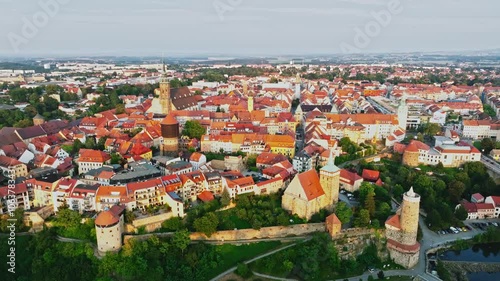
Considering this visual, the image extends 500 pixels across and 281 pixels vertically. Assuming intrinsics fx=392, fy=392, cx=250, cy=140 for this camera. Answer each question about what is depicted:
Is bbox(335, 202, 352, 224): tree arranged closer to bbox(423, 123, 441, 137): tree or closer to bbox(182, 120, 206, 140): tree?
bbox(182, 120, 206, 140): tree

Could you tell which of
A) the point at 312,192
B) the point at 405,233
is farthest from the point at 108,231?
the point at 405,233

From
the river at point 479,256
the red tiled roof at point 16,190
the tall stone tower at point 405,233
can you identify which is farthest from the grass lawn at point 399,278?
the red tiled roof at point 16,190

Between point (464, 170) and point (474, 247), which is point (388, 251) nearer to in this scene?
point (474, 247)

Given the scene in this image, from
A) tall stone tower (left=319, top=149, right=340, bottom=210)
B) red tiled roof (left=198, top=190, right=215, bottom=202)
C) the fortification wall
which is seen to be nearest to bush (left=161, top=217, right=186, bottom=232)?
red tiled roof (left=198, top=190, right=215, bottom=202)

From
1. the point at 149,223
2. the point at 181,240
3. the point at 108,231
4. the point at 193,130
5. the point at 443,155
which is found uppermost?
the point at 193,130

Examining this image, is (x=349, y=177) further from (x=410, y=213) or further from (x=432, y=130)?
(x=432, y=130)
